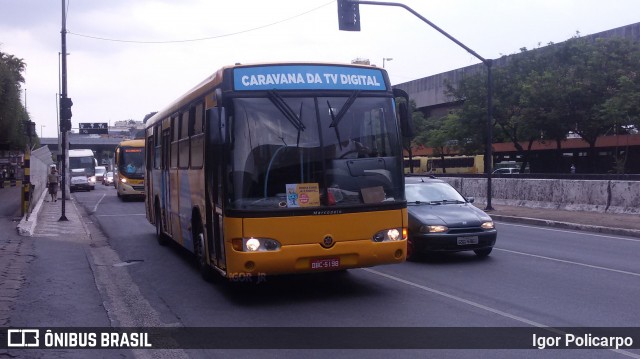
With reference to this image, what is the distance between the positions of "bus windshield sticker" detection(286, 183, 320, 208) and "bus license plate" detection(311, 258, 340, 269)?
2.42 ft

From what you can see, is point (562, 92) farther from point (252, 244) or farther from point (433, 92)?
point (252, 244)

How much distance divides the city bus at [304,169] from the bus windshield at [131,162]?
26293 millimetres

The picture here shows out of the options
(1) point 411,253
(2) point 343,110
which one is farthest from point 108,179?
(2) point 343,110

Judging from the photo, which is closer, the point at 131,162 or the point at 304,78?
the point at 304,78

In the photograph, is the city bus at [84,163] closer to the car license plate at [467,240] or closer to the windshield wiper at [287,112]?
the car license plate at [467,240]

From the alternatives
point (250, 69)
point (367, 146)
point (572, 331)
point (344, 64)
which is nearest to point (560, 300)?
point (572, 331)

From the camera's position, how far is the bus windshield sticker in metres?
8.68

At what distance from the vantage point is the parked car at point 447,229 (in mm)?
12289

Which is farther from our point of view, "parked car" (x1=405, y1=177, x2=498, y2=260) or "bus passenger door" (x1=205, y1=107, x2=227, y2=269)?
"parked car" (x1=405, y1=177, x2=498, y2=260)

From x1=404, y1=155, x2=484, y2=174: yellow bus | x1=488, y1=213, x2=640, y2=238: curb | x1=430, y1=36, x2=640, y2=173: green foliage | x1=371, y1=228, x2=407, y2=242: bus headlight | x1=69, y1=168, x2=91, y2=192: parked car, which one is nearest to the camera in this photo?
x1=371, y1=228, x2=407, y2=242: bus headlight

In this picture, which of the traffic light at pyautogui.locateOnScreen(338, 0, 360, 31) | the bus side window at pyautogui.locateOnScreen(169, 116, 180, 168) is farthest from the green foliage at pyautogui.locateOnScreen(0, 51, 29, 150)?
the bus side window at pyautogui.locateOnScreen(169, 116, 180, 168)

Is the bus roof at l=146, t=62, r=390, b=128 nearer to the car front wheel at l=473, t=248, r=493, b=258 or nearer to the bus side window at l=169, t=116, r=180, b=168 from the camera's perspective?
the bus side window at l=169, t=116, r=180, b=168

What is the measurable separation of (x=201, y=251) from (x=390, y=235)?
3380mm

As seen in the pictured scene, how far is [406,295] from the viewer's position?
956cm
